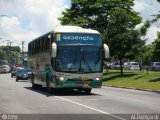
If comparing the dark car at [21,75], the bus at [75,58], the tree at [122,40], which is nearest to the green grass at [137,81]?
the tree at [122,40]

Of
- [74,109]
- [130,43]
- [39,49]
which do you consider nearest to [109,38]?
[130,43]

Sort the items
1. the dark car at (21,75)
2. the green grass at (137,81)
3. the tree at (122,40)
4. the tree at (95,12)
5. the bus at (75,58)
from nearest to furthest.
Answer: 1. the bus at (75,58)
2. the green grass at (137,81)
3. the tree at (122,40)
4. the dark car at (21,75)
5. the tree at (95,12)

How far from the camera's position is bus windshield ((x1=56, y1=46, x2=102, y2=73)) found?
27578mm

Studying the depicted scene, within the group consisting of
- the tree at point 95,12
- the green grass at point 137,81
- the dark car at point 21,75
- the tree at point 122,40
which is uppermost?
the tree at point 95,12

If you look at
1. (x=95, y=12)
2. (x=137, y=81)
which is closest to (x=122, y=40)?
(x=137, y=81)

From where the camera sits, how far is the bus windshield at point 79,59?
27578 millimetres

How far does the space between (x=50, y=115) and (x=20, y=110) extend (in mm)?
2240

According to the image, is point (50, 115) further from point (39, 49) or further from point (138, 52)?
point (138, 52)

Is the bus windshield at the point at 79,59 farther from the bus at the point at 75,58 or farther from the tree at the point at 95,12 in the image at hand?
the tree at the point at 95,12

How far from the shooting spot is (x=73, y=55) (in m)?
27.8

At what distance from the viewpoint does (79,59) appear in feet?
90.9

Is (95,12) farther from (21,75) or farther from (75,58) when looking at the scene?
(75,58)

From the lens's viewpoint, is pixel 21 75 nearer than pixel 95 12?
Yes

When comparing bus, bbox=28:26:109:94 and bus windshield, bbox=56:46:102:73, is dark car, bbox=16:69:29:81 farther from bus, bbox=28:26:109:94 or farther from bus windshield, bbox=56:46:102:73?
bus windshield, bbox=56:46:102:73
